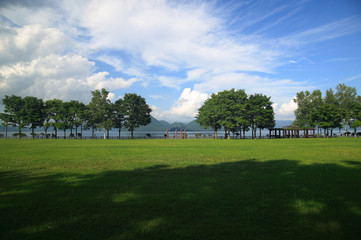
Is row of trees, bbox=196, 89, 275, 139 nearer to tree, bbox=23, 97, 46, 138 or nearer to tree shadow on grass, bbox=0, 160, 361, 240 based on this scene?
tree, bbox=23, 97, 46, 138

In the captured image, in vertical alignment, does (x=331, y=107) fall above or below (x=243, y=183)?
above

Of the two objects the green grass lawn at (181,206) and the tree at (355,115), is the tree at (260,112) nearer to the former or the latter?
the tree at (355,115)

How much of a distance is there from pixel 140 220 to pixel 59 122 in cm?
6580

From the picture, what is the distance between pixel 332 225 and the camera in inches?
200

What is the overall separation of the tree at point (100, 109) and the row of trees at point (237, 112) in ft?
86.9

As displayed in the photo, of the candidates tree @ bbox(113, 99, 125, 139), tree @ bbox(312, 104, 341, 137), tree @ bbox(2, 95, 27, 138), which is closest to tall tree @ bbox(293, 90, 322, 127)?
tree @ bbox(312, 104, 341, 137)

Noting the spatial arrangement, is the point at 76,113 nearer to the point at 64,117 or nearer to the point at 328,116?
the point at 64,117

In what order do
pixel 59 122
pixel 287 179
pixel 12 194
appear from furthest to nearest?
pixel 59 122 < pixel 287 179 < pixel 12 194

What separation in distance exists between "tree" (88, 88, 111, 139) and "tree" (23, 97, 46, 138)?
551 inches

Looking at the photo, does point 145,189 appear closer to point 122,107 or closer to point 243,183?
point 243,183

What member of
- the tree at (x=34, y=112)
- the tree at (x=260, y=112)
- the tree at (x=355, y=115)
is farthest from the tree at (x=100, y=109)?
the tree at (x=355, y=115)

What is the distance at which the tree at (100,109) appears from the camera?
194 ft

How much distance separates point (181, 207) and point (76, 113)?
2540 inches

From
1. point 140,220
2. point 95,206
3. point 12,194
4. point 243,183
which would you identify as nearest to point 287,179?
point 243,183
